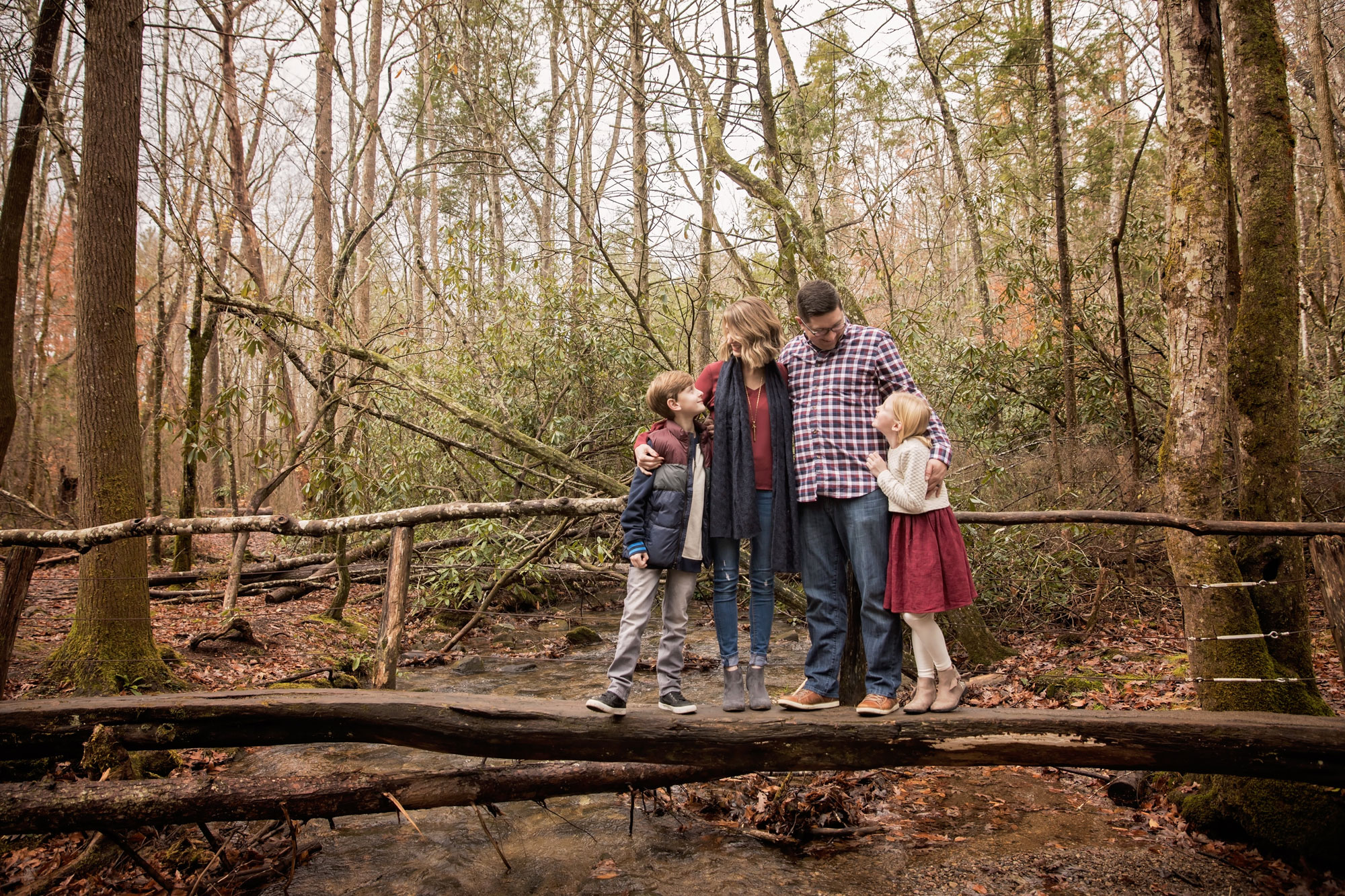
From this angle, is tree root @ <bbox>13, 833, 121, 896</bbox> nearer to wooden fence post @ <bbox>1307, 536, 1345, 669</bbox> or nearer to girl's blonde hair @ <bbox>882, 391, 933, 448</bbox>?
girl's blonde hair @ <bbox>882, 391, 933, 448</bbox>

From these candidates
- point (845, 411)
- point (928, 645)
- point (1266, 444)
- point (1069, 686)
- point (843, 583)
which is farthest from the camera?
point (1069, 686)

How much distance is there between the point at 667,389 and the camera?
3.85 m

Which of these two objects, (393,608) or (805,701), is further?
(393,608)

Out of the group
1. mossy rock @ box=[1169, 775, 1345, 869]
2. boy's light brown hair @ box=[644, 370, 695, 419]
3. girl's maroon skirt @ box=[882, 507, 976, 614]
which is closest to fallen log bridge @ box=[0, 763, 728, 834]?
girl's maroon skirt @ box=[882, 507, 976, 614]

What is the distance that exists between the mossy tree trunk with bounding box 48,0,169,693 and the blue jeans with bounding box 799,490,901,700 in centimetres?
488

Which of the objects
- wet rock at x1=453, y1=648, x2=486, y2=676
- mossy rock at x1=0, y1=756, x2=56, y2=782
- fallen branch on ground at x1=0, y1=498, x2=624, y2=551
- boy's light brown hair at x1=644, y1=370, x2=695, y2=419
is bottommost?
wet rock at x1=453, y1=648, x2=486, y2=676

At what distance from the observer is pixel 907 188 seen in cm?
865

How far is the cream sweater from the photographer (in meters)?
3.50

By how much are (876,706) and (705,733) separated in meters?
0.80

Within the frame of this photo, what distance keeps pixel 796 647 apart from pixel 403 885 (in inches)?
215

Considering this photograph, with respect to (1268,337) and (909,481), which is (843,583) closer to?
(909,481)

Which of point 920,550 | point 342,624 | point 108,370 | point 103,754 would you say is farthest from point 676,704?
point 342,624

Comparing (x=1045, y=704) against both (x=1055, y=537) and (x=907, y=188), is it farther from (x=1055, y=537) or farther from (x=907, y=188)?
(x=907, y=188)

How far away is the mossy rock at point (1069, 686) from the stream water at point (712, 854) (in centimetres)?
100
